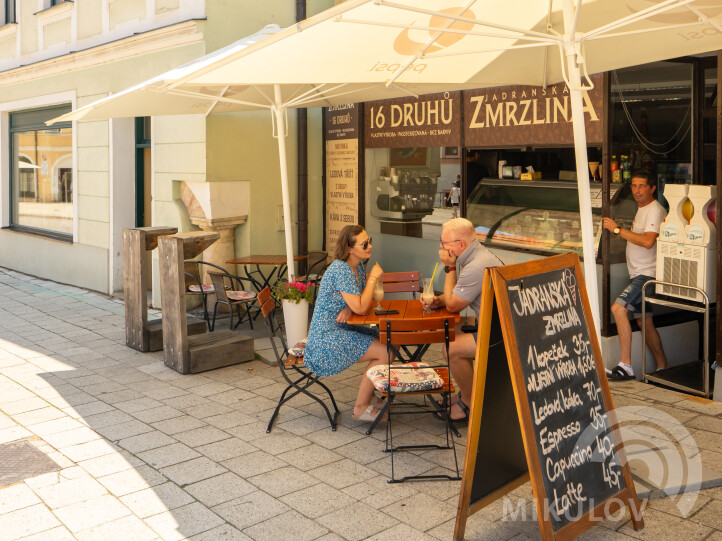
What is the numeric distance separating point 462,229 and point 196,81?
2.22 metres

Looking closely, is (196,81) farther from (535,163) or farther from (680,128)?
(680,128)

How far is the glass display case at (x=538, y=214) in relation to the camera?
7312 millimetres

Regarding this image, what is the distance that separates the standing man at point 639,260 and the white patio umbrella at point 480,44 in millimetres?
1312

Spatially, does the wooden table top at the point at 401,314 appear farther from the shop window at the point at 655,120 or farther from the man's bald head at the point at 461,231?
the shop window at the point at 655,120

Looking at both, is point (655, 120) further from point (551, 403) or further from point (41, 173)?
point (41, 173)

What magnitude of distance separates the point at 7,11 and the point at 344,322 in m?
12.4

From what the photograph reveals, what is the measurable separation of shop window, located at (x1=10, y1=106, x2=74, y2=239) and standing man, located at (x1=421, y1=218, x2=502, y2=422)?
8.96 meters

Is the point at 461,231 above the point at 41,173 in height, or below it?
below

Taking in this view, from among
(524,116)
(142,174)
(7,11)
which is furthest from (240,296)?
(7,11)

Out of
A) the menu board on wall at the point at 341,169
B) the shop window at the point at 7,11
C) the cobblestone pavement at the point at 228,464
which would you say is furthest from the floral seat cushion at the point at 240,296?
the shop window at the point at 7,11

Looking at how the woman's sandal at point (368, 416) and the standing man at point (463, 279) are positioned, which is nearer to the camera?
the standing man at point (463, 279)

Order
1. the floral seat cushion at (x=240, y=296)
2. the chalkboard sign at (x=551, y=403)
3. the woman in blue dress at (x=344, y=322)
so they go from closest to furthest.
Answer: the chalkboard sign at (x=551, y=403) → the woman in blue dress at (x=344, y=322) → the floral seat cushion at (x=240, y=296)

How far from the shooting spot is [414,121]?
9.01 m

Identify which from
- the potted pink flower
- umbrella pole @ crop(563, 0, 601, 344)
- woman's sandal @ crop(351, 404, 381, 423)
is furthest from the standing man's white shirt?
the potted pink flower
